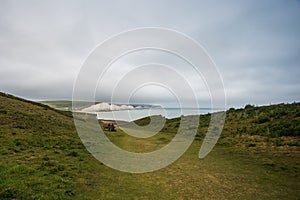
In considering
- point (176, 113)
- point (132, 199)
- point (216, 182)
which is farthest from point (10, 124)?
point (176, 113)

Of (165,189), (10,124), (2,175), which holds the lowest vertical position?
(165,189)

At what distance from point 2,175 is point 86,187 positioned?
347 centimetres

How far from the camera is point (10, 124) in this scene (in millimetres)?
20156

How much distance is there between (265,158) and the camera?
554 inches

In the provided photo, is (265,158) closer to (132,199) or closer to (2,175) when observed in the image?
(132,199)

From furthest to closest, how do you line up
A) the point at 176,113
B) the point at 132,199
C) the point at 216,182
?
the point at 176,113 < the point at 216,182 < the point at 132,199

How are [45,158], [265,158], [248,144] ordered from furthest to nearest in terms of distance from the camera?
[248,144], [265,158], [45,158]

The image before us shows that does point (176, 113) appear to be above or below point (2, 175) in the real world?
above

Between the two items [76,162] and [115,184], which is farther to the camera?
[76,162]

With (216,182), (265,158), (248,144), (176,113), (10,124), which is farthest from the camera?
(176,113)

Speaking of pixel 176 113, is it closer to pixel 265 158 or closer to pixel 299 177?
pixel 265 158

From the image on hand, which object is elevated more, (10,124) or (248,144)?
(10,124)

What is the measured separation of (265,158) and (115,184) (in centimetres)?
1062

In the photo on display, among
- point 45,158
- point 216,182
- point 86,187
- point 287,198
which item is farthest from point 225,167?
point 45,158
